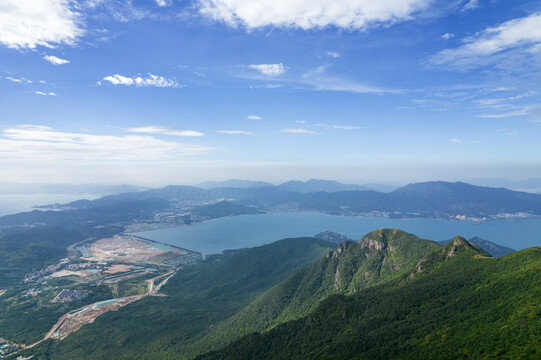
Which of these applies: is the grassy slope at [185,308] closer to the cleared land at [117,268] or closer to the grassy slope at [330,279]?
the grassy slope at [330,279]

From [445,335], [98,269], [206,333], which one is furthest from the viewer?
[98,269]

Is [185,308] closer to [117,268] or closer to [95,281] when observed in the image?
[95,281]

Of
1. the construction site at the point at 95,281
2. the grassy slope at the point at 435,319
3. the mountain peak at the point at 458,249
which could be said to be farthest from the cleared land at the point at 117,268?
the mountain peak at the point at 458,249

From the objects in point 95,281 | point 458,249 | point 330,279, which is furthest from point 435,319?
point 95,281

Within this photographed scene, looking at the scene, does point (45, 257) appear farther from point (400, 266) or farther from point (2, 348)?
point (400, 266)

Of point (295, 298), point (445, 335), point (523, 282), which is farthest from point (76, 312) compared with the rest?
point (523, 282)

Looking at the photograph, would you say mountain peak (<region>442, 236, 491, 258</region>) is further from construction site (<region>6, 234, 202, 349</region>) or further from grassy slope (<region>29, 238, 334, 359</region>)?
construction site (<region>6, 234, 202, 349</region>)
